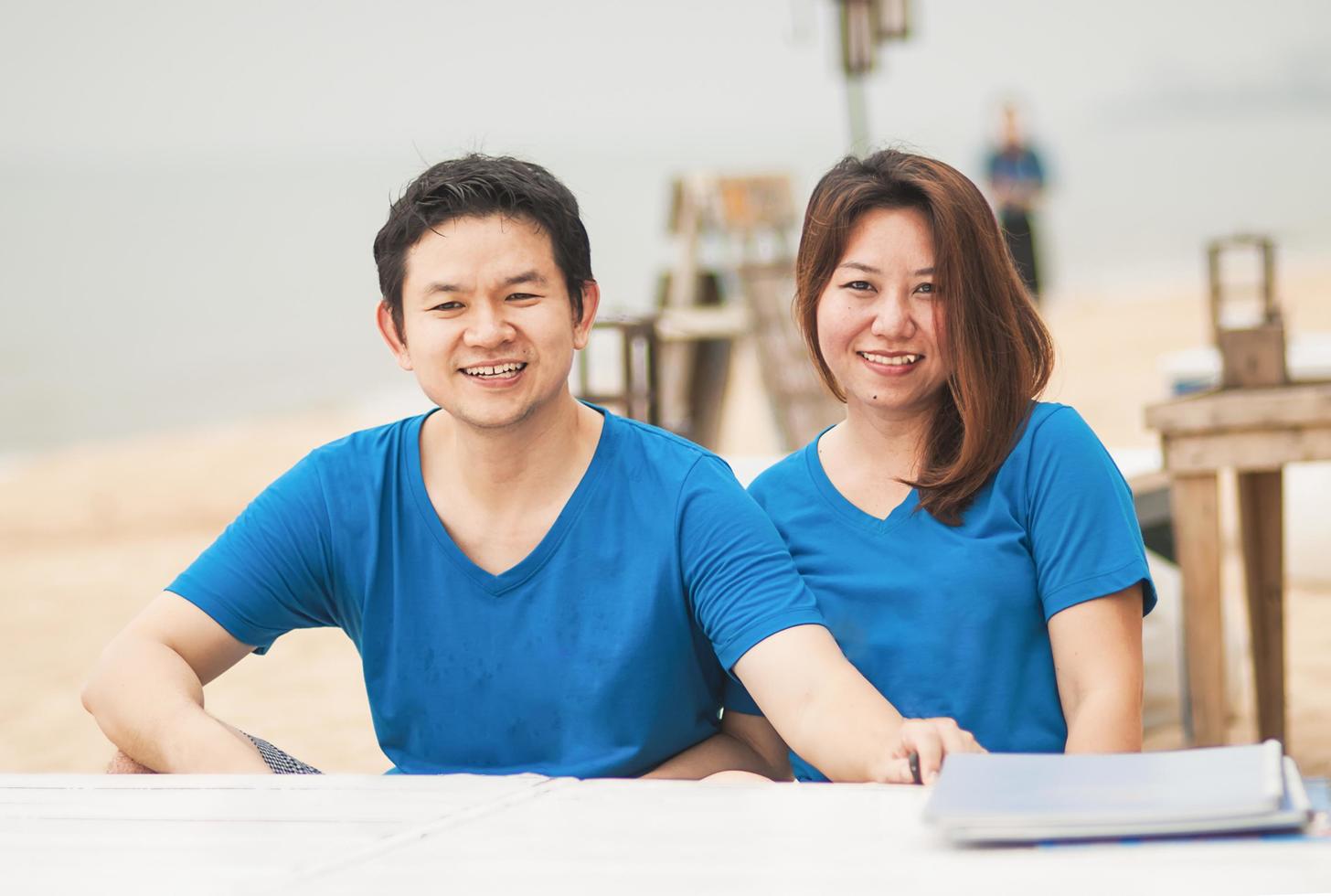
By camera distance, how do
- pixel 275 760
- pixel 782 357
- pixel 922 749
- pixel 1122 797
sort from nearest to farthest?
pixel 1122 797, pixel 922 749, pixel 275 760, pixel 782 357

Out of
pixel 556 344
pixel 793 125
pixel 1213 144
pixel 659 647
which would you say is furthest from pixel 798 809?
pixel 1213 144

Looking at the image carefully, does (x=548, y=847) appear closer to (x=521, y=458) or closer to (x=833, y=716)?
(x=833, y=716)

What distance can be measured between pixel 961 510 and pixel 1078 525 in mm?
142

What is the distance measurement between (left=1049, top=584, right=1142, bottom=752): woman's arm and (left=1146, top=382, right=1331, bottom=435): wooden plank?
3.52ft

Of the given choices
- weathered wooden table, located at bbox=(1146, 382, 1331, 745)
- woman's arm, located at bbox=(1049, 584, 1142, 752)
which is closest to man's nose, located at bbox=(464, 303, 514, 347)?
woman's arm, located at bbox=(1049, 584, 1142, 752)

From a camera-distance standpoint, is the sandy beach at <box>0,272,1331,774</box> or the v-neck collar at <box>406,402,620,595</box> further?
the sandy beach at <box>0,272,1331,774</box>

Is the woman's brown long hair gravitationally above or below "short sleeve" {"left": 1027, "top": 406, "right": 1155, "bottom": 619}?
above

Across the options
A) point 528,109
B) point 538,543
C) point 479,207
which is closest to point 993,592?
point 538,543

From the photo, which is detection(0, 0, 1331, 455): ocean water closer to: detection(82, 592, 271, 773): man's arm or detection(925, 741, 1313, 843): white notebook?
detection(82, 592, 271, 773): man's arm

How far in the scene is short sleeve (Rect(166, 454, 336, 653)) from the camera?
1757mm

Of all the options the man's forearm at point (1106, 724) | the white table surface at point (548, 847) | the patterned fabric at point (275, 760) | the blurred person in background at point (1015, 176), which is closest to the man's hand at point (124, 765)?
the patterned fabric at point (275, 760)

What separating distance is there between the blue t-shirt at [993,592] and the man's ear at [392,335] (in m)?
0.62

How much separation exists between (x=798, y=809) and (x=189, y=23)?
38381 millimetres

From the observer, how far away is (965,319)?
5.65ft
